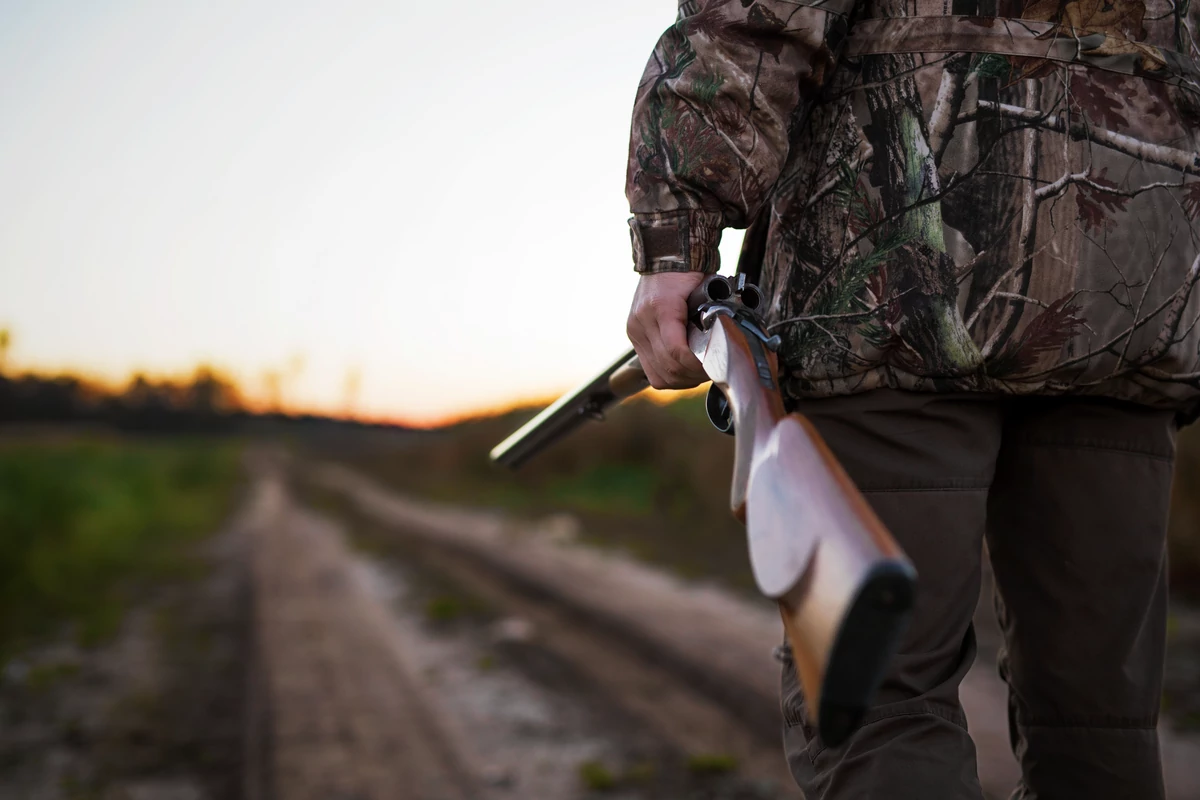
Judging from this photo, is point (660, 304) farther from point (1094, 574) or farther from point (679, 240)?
point (1094, 574)

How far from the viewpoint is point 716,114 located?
132cm

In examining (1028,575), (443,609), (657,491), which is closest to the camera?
(1028,575)

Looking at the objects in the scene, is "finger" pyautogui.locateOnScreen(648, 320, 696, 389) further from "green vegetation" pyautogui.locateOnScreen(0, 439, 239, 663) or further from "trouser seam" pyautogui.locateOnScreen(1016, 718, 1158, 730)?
"green vegetation" pyautogui.locateOnScreen(0, 439, 239, 663)

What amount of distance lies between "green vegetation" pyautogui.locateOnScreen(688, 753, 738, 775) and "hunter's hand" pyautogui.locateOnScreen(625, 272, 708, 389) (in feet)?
7.49

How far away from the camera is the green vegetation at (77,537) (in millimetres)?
5898

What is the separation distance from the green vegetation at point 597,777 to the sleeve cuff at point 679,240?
2.36 meters

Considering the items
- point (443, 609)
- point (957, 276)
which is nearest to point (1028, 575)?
point (957, 276)

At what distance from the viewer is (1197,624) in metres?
4.46

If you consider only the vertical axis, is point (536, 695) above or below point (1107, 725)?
below

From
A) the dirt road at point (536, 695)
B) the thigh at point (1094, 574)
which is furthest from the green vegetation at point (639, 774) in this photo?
the thigh at point (1094, 574)

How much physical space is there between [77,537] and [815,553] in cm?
850

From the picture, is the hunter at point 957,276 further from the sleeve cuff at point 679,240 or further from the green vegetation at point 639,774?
the green vegetation at point 639,774

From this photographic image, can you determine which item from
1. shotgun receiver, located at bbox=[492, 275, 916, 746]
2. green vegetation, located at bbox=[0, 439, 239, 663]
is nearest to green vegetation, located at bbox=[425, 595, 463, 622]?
green vegetation, located at bbox=[0, 439, 239, 663]

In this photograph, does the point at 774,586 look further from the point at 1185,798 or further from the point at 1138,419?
the point at 1185,798
